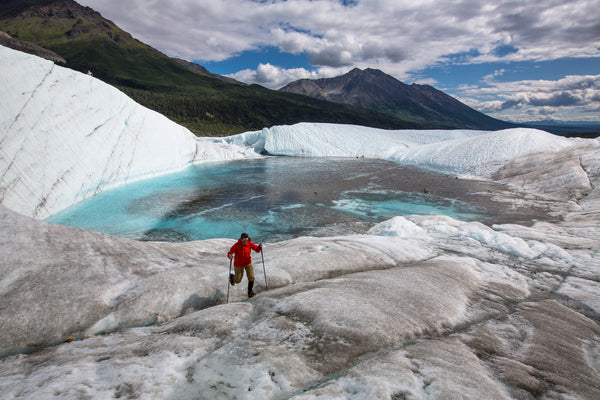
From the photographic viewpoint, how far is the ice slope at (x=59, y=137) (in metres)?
14.0

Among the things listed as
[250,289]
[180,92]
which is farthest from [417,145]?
[180,92]

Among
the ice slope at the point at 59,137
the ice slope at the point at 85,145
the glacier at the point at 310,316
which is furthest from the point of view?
the ice slope at the point at 85,145

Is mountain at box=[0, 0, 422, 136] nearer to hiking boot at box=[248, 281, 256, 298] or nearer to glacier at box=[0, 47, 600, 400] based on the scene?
glacier at box=[0, 47, 600, 400]

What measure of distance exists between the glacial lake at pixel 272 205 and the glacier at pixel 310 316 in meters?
3.10

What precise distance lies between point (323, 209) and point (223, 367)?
14.1m

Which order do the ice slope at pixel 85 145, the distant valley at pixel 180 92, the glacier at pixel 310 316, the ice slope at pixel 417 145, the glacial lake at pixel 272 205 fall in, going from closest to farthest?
1. the glacier at pixel 310 316
2. the glacial lake at pixel 272 205
3. the ice slope at pixel 85 145
4. the ice slope at pixel 417 145
5. the distant valley at pixel 180 92

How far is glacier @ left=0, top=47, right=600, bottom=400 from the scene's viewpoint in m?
3.52

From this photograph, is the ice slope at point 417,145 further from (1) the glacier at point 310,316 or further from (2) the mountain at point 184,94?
(2) the mountain at point 184,94

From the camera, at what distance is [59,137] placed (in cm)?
1662

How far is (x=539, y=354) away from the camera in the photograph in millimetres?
4379

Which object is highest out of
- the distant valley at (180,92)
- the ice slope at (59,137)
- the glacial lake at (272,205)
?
the distant valley at (180,92)

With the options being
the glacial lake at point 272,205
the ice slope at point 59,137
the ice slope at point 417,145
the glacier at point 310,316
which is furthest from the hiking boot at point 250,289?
the ice slope at point 417,145

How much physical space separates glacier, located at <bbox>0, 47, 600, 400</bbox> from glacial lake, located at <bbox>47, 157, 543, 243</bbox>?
10.2 ft

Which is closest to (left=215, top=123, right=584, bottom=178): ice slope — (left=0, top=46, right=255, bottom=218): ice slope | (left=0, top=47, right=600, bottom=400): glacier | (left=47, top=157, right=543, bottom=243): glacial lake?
(left=47, top=157, right=543, bottom=243): glacial lake
